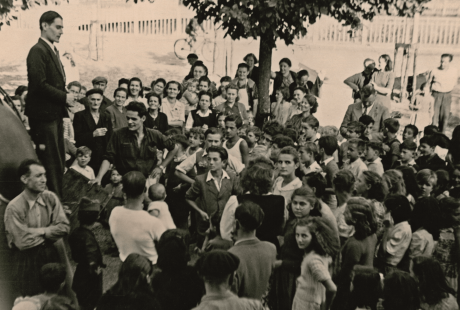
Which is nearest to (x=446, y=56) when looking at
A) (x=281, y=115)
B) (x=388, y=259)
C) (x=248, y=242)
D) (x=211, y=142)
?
(x=281, y=115)

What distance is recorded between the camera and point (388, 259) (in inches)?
195

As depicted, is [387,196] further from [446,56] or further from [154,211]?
[446,56]

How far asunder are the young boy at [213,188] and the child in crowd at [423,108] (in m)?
8.23

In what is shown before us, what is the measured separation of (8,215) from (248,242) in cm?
178

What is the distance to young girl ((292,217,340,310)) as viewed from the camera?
164 inches

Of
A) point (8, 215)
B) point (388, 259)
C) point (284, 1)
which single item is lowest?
point (388, 259)

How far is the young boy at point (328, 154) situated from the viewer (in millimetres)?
6660

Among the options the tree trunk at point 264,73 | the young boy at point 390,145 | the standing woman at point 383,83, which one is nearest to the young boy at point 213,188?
the young boy at point 390,145

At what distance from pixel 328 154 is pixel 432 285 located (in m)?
2.81

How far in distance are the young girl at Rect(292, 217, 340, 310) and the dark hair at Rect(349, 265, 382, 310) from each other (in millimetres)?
188

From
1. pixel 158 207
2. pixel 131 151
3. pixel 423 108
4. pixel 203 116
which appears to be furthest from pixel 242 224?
pixel 423 108

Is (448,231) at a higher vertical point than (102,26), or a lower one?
lower

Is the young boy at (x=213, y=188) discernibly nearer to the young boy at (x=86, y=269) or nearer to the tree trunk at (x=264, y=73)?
the young boy at (x=86, y=269)

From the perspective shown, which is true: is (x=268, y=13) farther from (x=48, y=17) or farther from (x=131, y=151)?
(x=48, y=17)
